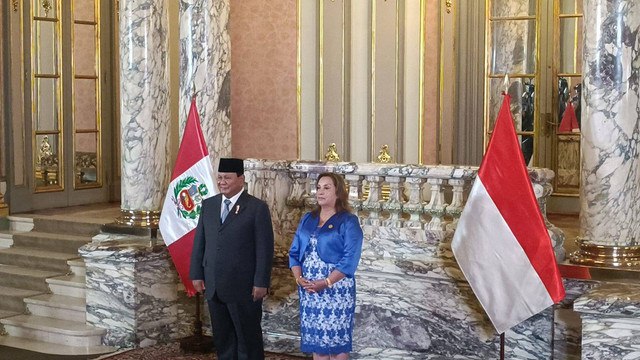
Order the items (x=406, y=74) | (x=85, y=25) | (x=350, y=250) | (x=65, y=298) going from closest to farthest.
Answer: (x=350, y=250) < (x=65, y=298) < (x=406, y=74) < (x=85, y=25)

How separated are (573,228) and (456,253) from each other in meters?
3.07

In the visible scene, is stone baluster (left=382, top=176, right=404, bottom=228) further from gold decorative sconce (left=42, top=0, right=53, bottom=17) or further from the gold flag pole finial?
gold decorative sconce (left=42, top=0, right=53, bottom=17)

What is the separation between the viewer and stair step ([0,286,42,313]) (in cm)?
838

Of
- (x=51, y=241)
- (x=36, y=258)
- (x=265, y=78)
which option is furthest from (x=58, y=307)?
(x=265, y=78)

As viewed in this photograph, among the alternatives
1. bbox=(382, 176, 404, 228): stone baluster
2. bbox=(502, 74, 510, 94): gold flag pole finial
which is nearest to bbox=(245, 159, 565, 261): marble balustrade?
bbox=(382, 176, 404, 228): stone baluster

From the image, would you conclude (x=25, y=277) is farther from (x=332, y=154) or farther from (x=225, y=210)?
(x=332, y=154)

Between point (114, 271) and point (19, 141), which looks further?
point (19, 141)

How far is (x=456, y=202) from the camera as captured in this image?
7.17 metres

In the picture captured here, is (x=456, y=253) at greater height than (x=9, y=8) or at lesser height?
lesser

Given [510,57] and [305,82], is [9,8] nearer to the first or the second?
[305,82]

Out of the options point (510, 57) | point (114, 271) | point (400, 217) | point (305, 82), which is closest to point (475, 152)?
point (510, 57)

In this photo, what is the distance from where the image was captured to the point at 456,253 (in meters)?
5.98

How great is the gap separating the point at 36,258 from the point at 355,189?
301 cm

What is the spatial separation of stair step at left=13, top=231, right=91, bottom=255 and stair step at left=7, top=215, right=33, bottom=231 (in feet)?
0.37
